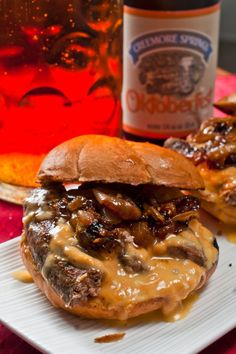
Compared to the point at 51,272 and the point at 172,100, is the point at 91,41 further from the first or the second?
the point at 51,272

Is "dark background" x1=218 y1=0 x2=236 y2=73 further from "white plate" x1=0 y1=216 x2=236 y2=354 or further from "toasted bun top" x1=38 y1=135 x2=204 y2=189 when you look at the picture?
"white plate" x1=0 y1=216 x2=236 y2=354

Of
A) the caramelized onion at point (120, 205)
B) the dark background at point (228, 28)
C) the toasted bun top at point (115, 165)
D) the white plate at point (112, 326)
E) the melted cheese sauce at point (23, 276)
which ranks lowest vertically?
the dark background at point (228, 28)

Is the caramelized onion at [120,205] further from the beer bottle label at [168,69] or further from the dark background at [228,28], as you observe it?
the dark background at [228,28]

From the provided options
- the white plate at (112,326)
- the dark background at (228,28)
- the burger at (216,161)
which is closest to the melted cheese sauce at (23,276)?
the white plate at (112,326)

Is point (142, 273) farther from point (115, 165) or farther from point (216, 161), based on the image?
point (216, 161)

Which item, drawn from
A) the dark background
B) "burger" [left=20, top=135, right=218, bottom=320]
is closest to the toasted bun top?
"burger" [left=20, top=135, right=218, bottom=320]

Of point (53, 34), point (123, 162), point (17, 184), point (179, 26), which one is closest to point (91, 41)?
point (53, 34)
